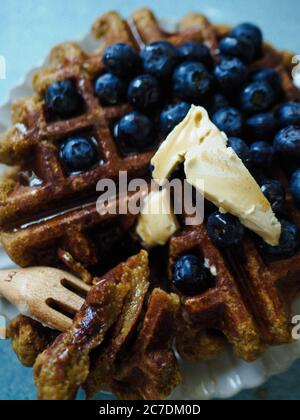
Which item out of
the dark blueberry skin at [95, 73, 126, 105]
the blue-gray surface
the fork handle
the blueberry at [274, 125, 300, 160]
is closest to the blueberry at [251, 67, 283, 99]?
the blueberry at [274, 125, 300, 160]

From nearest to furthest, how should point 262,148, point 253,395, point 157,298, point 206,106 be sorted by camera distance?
point 157,298, point 262,148, point 206,106, point 253,395


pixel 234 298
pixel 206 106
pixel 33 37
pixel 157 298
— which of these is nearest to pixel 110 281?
pixel 157 298

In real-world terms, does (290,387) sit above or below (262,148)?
below

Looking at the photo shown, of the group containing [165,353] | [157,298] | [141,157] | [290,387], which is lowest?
[290,387]

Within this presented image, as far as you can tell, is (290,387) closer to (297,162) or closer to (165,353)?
(165,353)

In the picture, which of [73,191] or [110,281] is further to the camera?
[73,191]

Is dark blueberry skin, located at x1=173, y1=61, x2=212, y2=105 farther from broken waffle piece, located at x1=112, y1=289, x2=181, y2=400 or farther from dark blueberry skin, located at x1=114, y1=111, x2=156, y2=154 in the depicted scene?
broken waffle piece, located at x1=112, y1=289, x2=181, y2=400

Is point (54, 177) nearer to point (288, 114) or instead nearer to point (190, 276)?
point (190, 276)
